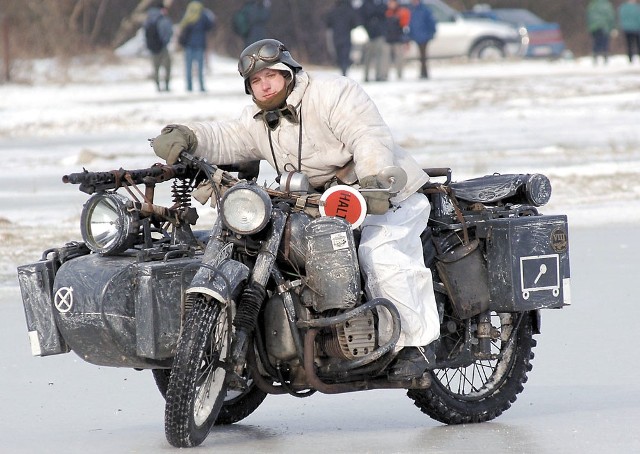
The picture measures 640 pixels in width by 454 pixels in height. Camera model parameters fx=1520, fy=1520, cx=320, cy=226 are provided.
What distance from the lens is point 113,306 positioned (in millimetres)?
5539

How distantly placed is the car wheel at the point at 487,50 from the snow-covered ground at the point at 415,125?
2.67 meters

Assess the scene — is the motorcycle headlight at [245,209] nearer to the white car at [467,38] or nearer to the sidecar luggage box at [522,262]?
the sidecar luggage box at [522,262]

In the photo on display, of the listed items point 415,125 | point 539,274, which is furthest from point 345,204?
point 415,125

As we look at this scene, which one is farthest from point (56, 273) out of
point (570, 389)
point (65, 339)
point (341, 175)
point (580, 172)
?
point (580, 172)

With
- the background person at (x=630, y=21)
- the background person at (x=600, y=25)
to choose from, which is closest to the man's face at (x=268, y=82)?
the background person at (x=630, y=21)

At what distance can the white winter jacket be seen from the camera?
19.3 ft

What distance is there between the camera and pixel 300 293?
18.5 feet

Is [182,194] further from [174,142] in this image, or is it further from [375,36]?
[375,36]

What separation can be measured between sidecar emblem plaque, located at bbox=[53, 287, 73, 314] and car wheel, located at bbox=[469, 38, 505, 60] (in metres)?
34.0

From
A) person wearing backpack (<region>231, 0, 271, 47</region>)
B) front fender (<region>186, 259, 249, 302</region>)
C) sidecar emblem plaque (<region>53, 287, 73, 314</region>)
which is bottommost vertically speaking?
sidecar emblem plaque (<region>53, 287, 73, 314</region>)

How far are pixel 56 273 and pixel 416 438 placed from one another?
1529 mm

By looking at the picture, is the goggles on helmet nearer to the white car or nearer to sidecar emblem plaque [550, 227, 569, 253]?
sidecar emblem plaque [550, 227, 569, 253]

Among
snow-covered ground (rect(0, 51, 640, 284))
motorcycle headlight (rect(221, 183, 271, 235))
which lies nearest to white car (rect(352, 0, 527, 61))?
snow-covered ground (rect(0, 51, 640, 284))

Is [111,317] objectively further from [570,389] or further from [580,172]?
[580,172]
